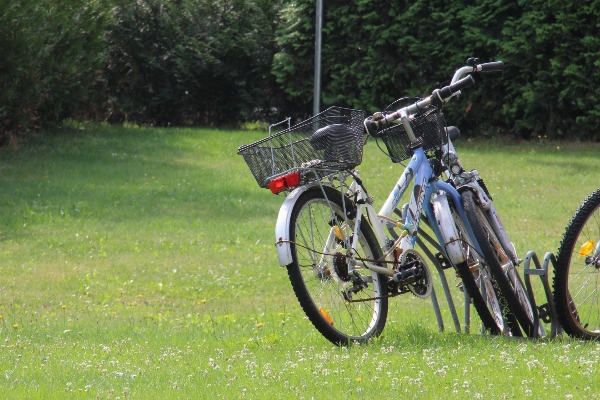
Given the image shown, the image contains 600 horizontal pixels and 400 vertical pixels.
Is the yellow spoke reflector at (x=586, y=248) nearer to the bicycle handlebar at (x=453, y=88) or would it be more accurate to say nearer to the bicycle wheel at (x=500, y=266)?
the bicycle wheel at (x=500, y=266)

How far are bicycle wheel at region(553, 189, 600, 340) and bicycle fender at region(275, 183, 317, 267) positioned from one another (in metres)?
1.42

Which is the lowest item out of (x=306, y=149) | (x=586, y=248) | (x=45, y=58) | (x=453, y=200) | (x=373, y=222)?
(x=586, y=248)

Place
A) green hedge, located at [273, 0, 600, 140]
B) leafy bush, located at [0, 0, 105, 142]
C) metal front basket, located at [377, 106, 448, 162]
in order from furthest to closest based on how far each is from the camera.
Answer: green hedge, located at [273, 0, 600, 140] → leafy bush, located at [0, 0, 105, 142] → metal front basket, located at [377, 106, 448, 162]

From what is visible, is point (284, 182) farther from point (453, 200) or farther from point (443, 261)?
point (443, 261)

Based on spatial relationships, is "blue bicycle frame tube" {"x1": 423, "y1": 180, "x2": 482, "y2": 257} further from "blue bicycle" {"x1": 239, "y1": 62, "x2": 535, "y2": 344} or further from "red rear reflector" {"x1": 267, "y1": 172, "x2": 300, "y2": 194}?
"red rear reflector" {"x1": 267, "y1": 172, "x2": 300, "y2": 194}

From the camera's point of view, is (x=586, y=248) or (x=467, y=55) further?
(x=467, y=55)

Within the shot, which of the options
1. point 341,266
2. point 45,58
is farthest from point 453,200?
point 45,58

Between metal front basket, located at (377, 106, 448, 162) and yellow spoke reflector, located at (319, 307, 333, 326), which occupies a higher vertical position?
metal front basket, located at (377, 106, 448, 162)

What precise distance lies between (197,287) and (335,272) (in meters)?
3.20

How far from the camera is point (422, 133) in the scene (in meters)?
4.84

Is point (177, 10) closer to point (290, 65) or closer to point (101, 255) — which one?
point (290, 65)

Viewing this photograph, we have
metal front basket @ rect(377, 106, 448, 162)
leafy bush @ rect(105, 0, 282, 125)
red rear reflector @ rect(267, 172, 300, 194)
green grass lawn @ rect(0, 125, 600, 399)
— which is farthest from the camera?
leafy bush @ rect(105, 0, 282, 125)

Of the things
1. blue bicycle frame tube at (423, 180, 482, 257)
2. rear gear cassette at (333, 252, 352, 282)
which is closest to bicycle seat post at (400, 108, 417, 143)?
blue bicycle frame tube at (423, 180, 482, 257)

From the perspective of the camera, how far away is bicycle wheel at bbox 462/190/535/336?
461 centimetres
